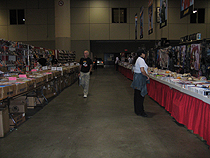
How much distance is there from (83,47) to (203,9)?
525 inches

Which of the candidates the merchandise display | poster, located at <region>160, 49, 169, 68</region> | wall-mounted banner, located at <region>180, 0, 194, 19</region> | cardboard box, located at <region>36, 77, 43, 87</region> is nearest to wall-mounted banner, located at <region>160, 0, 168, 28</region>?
poster, located at <region>160, 49, 169, 68</region>

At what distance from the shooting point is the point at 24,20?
22.0 meters

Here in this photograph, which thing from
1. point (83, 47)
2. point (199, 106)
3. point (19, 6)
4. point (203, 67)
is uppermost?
point (19, 6)

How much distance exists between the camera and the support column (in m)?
A: 18.6

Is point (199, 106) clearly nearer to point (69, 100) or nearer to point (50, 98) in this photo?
point (69, 100)

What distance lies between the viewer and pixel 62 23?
18641mm

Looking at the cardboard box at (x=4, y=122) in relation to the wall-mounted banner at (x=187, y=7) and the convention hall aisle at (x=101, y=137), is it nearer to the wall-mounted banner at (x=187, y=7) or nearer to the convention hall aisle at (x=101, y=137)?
A: the convention hall aisle at (x=101, y=137)

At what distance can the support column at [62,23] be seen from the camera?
18.6 m

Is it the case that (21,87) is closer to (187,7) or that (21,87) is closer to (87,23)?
(187,7)

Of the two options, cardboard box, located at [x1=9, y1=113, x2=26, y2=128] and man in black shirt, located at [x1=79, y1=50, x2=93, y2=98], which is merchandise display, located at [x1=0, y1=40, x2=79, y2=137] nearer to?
cardboard box, located at [x1=9, y1=113, x2=26, y2=128]

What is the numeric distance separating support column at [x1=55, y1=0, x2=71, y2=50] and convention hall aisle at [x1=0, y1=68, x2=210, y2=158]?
1413 centimetres

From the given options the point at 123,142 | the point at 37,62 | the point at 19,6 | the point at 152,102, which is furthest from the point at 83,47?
the point at 123,142

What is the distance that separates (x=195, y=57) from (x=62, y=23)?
14.6 m

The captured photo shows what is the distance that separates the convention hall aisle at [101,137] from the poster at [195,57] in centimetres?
182
